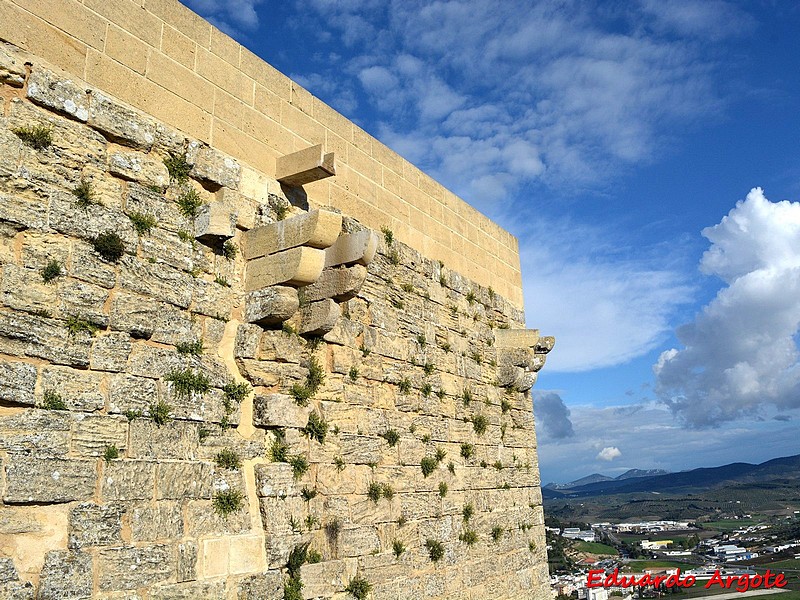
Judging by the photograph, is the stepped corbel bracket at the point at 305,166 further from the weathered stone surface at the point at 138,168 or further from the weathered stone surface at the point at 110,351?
the weathered stone surface at the point at 110,351

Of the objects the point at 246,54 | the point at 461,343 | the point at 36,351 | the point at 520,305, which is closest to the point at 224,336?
the point at 36,351

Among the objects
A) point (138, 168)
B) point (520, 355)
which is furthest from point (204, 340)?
point (520, 355)

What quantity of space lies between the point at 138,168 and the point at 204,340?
3.84ft

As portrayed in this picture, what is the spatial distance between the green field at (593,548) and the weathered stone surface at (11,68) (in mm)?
50211

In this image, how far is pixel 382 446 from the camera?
5.82m

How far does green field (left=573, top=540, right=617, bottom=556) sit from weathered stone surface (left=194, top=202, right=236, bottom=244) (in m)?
48.9

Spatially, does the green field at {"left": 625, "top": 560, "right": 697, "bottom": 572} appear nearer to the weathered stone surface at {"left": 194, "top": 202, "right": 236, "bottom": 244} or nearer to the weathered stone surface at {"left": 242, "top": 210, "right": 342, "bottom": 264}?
the weathered stone surface at {"left": 242, "top": 210, "right": 342, "bottom": 264}

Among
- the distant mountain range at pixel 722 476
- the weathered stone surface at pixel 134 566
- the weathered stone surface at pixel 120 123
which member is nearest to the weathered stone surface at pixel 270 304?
the weathered stone surface at pixel 120 123

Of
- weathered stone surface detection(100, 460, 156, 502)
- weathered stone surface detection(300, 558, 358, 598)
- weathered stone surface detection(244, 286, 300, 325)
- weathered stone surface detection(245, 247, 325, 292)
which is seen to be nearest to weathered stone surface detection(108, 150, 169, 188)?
weathered stone surface detection(245, 247, 325, 292)

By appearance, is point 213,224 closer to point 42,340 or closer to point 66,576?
point 42,340

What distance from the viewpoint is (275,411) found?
4770 millimetres

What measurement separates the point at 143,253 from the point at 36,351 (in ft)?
2.99

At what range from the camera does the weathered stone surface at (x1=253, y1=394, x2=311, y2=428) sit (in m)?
4.72

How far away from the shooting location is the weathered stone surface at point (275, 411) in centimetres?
472
